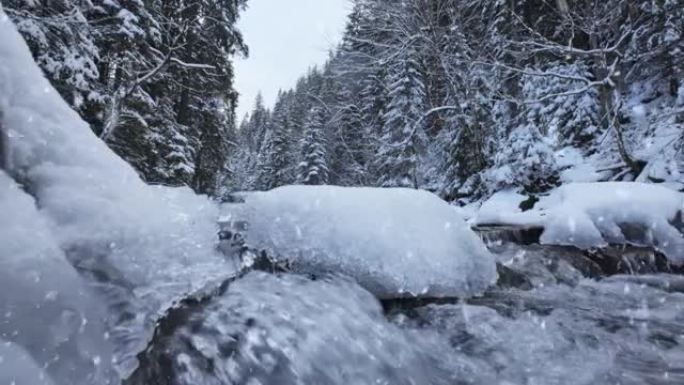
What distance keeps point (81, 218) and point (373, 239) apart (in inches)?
79.8

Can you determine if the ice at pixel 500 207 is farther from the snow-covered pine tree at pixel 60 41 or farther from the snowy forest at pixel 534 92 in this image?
the snow-covered pine tree at pixel 60 41

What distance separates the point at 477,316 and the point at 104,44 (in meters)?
9.79

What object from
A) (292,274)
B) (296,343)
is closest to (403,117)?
(292,274)

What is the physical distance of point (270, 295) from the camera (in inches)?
113

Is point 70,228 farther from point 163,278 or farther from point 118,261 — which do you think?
point 163,278

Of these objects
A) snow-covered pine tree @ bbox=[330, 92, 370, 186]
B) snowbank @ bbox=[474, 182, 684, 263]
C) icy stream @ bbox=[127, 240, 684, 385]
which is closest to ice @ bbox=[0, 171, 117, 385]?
icy stream @ bbox=[127, 240, 684, 385]

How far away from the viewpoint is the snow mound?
3412 mm

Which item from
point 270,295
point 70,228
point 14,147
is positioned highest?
point 14,147

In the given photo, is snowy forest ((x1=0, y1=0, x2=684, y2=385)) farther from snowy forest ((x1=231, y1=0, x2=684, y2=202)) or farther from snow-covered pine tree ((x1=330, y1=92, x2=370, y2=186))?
snow-covered pine tree ((x1=330, y1=92, x2=370, y2=186))

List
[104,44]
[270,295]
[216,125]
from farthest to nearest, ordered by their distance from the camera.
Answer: [216,125]
[104,44]
[270,295]

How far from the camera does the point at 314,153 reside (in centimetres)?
2703

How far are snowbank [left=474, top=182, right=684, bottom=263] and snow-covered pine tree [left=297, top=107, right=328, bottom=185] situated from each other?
20.5 meters

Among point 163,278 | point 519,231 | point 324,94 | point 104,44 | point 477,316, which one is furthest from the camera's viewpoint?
point 324,94

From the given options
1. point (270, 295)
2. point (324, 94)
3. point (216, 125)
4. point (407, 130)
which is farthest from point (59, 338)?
point (324, 94)
